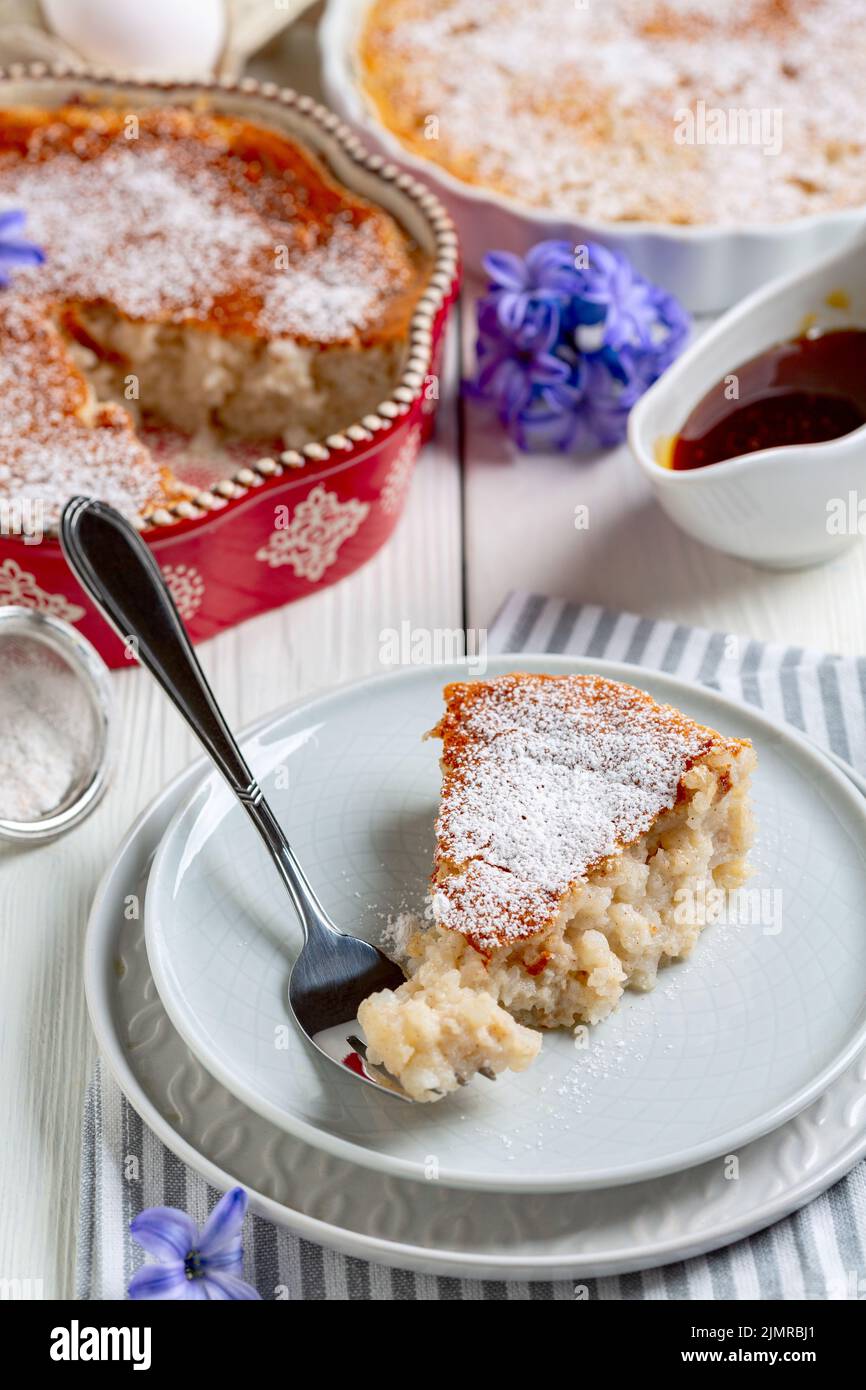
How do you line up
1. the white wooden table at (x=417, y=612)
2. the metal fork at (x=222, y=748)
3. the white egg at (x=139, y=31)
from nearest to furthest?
the metal fork at (x=222, y=748) → the white wooden table at (x=417, y=612) → the white egg at (x=139, y=31)

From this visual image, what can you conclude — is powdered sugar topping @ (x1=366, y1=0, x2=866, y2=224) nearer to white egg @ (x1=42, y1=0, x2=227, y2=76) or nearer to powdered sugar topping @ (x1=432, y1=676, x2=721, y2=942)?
white egg @ (x1=42, y1=0, x2=227, y2=76)

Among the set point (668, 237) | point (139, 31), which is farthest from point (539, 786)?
point (139, 31)

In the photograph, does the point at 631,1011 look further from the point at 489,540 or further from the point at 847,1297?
the point at 489,540

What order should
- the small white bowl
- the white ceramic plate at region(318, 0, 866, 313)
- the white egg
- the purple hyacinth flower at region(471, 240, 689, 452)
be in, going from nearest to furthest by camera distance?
1. the small white bowl
2. the purple hyacinth flower at region(471, 240, 689, 452)
3. the white ceramic plate at region(318, 0, 866, 313)
4. the white egg

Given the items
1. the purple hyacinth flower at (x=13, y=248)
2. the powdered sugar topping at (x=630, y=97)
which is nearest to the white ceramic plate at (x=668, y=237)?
the powdered sugar topping at (x=630, y=97)

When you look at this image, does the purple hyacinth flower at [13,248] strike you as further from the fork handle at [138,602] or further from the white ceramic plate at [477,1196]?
the white ceramic plate at [477,1196]

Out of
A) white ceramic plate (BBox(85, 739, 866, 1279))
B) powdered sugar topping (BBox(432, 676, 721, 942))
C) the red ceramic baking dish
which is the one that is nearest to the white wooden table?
the red ceramic baking dish

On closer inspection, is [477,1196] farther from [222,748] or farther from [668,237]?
[668,237]
